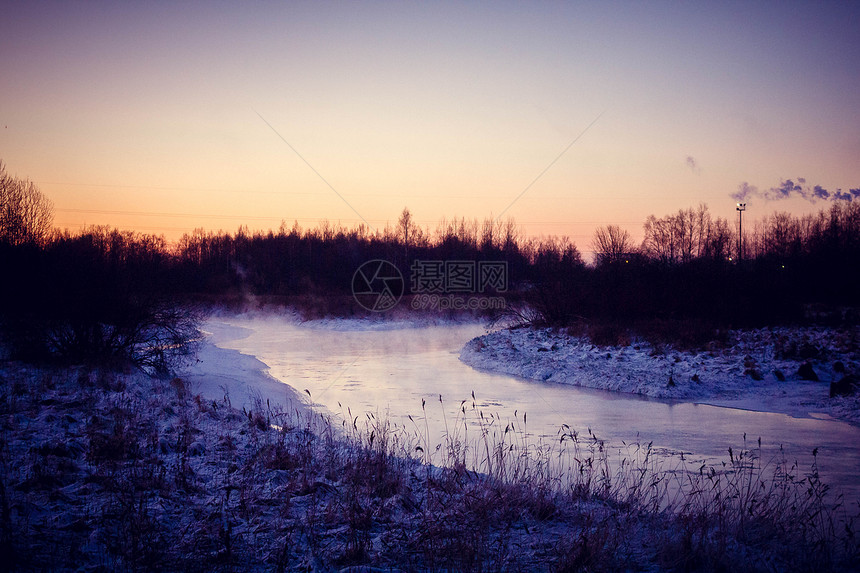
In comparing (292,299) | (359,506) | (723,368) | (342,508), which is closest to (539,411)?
(723,368)

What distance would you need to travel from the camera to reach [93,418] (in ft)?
28.0

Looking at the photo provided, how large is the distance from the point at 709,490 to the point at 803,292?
88.5 ft

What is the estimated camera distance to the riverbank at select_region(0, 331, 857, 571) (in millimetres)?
4469

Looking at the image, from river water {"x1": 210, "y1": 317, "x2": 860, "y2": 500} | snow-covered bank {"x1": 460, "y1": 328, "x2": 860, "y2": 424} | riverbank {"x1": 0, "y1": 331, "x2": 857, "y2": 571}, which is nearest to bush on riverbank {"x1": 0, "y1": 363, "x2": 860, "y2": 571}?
riverbank {"x1": 0, "y1": 331, "x2": 857, "y2": 571}

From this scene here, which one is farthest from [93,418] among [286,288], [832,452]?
[286,288]

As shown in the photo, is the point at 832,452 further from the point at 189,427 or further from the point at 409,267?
the point at 409,267

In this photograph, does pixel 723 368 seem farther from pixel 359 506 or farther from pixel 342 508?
pixel 342 508

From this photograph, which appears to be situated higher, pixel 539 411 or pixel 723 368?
pixel 723 368

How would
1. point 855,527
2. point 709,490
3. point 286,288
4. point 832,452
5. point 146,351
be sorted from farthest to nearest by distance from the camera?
point 286,288 → point 146,351 → point 832,452 → point 709,490 → point 855,527

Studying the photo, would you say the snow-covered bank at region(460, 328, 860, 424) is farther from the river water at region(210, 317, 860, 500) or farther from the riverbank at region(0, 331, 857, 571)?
the riverbank at region(0, 331, 857, 571)

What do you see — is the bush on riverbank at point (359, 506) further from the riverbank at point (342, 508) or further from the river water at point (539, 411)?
the river water at point (539, 411)

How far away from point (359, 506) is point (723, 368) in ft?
41.8

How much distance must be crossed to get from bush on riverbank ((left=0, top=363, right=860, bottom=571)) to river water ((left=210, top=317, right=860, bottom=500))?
924 millimetres

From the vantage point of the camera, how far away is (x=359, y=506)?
5.61 m
